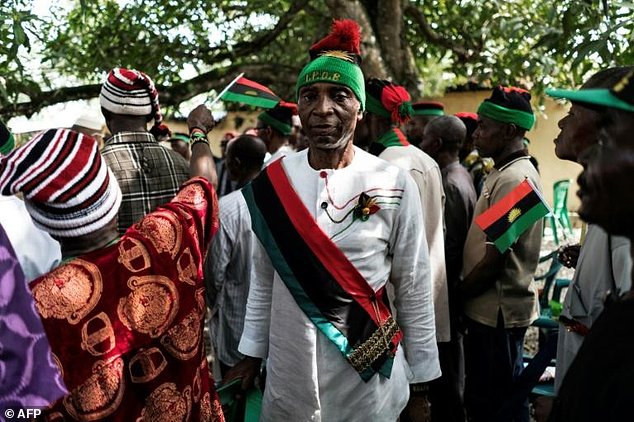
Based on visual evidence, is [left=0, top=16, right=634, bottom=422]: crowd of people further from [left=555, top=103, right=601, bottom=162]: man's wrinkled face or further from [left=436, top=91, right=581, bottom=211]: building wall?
[left=436, top=91, right=581, bottom=211]: building wall

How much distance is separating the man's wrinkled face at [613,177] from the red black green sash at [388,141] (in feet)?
8.43

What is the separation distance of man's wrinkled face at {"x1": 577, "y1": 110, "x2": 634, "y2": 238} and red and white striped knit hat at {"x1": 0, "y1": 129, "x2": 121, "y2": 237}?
4.35ft

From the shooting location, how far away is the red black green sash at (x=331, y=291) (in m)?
2.57

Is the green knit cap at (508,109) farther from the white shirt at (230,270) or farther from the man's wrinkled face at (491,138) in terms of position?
the white shirt at (230,270)

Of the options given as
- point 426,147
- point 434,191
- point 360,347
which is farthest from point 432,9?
point 360,347

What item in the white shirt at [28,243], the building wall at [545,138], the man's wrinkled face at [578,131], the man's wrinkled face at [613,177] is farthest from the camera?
the building wall at [545,138]

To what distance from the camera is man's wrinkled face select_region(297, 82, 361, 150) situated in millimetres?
2746

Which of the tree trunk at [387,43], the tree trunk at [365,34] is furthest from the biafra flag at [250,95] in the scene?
the tree trunk at [387,43]

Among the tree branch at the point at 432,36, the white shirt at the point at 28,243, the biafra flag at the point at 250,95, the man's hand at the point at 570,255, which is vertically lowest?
the man's hand at the point at 570,255

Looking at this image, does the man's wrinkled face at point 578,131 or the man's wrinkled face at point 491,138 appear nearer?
the man's wrinkled face at point 578,131

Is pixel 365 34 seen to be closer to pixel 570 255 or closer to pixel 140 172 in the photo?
pixel 140 172

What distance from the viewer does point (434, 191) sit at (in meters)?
3.93

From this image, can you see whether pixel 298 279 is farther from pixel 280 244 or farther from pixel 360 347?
pixel 360 347

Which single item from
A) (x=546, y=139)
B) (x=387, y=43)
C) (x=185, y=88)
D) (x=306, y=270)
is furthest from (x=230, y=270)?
(x=546, y=139)
